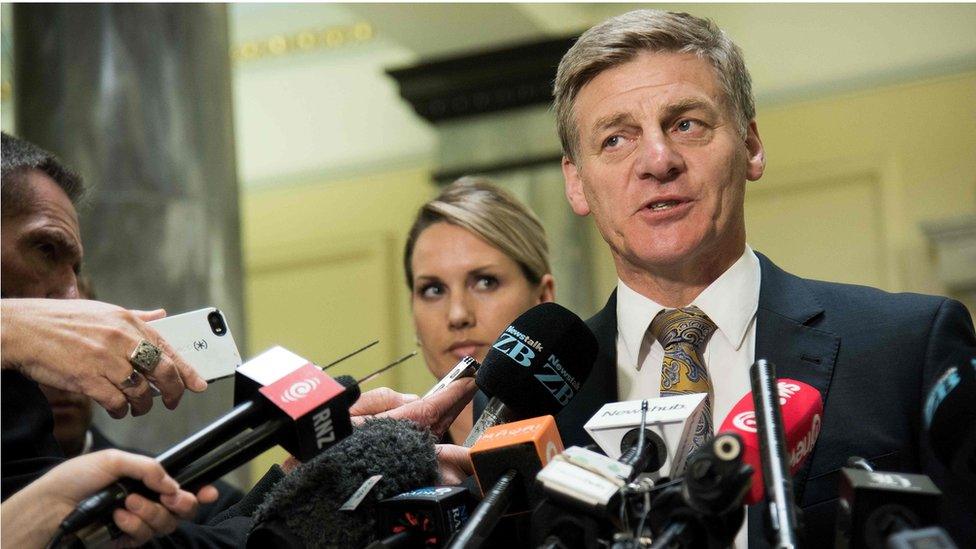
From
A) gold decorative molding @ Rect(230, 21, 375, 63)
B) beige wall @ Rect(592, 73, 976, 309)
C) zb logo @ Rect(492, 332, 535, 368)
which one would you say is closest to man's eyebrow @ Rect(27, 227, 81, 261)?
zb logo @ Rect(492, 332, 535, 368)

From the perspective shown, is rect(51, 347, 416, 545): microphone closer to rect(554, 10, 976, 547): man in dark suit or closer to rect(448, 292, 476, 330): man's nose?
rect(554, 10, 976, 547): man in dark suit

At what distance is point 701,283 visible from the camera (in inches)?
77.0

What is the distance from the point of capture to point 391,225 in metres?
7.82

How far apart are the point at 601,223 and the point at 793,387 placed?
56cm

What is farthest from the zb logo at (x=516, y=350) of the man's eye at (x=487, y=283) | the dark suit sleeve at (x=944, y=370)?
the man's eye at (x=487, y=283)

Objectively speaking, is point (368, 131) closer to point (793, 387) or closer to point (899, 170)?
point (899, 170)

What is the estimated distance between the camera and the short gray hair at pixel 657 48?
6.48 ft

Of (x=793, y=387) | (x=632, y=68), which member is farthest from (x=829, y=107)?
(x=793, y=387)

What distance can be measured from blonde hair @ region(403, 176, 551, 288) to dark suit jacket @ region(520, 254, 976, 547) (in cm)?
100

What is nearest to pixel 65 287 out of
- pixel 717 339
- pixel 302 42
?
pixel 717 339

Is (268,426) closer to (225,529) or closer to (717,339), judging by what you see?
(225,529)

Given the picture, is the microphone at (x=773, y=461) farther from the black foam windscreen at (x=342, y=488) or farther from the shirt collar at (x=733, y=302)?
the shirt collar at (x=733, y=302)

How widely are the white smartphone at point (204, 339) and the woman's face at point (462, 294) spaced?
0.99 meters

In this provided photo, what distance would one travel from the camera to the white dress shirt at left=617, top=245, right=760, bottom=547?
188 cm
